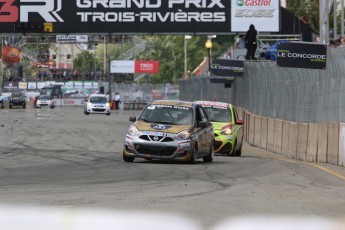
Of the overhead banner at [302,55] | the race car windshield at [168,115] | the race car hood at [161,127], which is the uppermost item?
the overhead banner at [302,55]

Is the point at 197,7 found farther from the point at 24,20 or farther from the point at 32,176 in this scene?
the point at 32,176

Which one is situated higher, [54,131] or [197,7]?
[197,7]

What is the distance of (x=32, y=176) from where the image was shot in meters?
15.2

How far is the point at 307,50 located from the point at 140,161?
4963 mm

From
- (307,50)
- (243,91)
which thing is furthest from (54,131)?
(307,50)

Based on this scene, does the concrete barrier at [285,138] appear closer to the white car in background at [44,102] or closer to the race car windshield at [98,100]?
the race car windshield at [98,100]

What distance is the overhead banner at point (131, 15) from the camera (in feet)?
148

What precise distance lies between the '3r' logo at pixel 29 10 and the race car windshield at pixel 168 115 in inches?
1067

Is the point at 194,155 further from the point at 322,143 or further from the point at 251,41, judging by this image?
the point at 251,41

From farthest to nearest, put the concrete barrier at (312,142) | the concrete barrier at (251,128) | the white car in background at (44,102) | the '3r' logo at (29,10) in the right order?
1. the white car in background at (44,102)
2. the '3r' logo at (29,10)
3. the concrete barrier at (251,128)
4. the concrete barrier at (312,142)

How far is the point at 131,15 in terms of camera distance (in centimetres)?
4531

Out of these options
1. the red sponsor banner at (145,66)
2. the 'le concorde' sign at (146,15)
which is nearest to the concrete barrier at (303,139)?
the 'le concorde' sign at (146,15)

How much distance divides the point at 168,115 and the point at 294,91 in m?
7.30

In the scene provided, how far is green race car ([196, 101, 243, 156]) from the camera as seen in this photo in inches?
907
